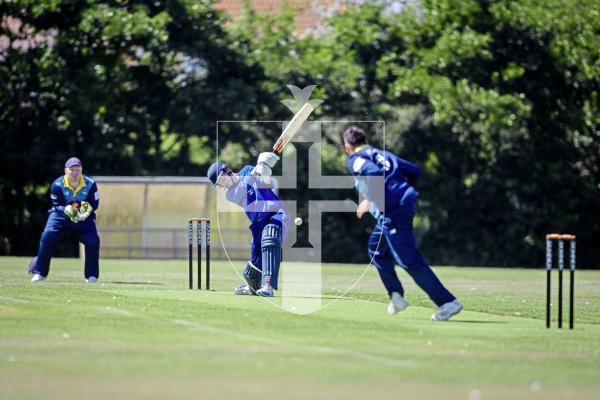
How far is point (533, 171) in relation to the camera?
35.4 meters

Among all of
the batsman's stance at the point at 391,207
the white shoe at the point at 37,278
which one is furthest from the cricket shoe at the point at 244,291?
A: the batsman's stance at the point at 391,207

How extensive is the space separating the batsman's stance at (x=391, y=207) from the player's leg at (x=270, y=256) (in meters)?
3.11

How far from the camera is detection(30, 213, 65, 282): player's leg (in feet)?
64.6

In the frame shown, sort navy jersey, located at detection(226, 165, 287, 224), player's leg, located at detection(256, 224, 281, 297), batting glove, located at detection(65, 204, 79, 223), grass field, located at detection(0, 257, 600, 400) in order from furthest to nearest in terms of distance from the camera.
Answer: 1. batting glove, located at detection(65, 204, 79, 223)
2. navy jersey, located at detection(226, 165, 287, 224)
3. player's leg, located at detection(256, 224, 281, 297)
4. grass field, located at detection(0, 257, 600, 400)

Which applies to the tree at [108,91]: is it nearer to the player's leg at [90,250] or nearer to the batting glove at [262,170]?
the player's leg at [90,250]

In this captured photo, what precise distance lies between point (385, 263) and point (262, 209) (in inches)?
136

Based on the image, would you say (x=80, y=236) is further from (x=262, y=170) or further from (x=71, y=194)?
(x=262, y=170)

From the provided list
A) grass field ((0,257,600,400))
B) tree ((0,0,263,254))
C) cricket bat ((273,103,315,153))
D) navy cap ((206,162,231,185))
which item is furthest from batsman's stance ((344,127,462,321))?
tree ((0,0,263,254))

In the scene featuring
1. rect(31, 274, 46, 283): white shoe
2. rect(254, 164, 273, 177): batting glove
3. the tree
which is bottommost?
rect(31, 274, 46, 283): white shoe

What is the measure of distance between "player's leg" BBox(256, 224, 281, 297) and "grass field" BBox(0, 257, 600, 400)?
394mm

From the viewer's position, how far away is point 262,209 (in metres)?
17.3

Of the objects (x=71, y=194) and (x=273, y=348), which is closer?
(x=273, y=348)

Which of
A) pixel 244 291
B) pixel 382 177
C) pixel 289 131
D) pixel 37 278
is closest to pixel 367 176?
pixel 382 177

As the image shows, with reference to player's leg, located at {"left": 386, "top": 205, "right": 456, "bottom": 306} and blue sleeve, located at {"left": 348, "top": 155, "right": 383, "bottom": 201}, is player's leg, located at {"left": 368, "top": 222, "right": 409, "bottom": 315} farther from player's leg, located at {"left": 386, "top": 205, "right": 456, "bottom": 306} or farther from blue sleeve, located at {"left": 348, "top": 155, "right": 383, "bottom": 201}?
blue sleeve, located at {"left": 348, "top": 155, "right": 383, "bottom": 201}
